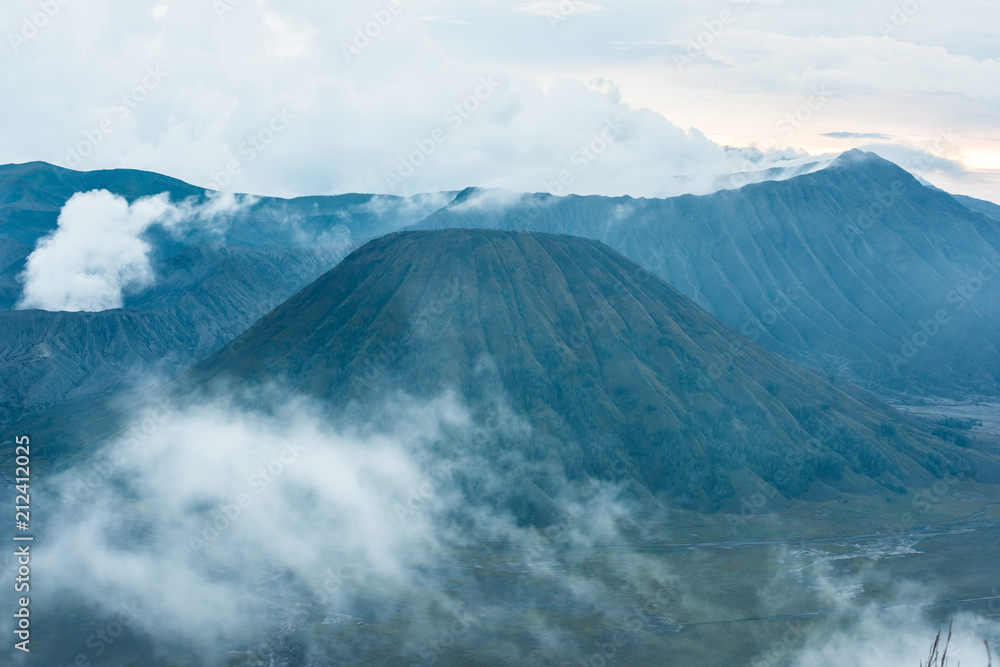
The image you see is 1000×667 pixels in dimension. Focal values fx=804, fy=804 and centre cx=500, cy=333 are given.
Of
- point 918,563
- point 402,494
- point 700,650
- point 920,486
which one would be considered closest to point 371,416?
point 402,494

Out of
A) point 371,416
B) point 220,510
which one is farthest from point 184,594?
point 371,416

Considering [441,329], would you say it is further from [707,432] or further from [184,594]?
[184,594]

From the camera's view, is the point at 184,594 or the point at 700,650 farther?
the point at 184,594

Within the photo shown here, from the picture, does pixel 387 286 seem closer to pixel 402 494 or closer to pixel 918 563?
pixel 402 494

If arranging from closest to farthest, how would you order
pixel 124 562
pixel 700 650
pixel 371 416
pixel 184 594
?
pixel 700 650 < pixel 184 594 < pixel 124 562 < pixel 371 416

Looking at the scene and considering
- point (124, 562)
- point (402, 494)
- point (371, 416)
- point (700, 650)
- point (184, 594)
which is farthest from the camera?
point (371, 416)

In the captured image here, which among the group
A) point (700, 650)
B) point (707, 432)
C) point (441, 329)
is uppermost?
point (441, 329)

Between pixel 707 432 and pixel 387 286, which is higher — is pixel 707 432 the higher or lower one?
the lower one
